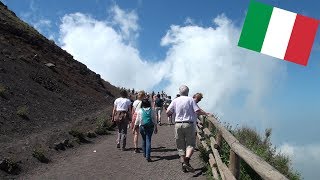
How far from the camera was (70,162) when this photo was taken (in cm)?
1605

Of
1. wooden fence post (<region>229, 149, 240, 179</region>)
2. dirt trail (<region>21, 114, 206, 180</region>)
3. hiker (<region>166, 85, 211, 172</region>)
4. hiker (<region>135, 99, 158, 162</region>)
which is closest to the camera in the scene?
wooden fence post (<region>229, 149, 240, 179</region>)

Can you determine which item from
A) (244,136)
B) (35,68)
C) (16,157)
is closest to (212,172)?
(16,157)

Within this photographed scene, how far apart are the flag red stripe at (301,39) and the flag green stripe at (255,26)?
15.1 inches

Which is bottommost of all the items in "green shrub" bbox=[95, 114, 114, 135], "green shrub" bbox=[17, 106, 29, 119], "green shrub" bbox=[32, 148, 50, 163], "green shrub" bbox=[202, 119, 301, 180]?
"green shrub" bbox=[95, 114, 114, 135]

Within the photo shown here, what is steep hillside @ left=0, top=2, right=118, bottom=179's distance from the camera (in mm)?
19922

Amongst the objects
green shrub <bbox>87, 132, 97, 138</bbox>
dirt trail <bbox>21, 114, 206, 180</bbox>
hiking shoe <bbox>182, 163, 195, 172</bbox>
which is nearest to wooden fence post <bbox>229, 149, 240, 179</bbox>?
dirt trail <bbox>21, 114, 206, 180</bbox>

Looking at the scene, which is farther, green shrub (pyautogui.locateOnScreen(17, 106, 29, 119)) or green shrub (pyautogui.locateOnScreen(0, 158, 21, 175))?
green shrub (pyautogui.locateOnScreen(17, 106, 29, 119))

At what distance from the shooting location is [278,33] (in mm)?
6699

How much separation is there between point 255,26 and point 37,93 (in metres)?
24.8

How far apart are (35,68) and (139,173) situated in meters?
24.6

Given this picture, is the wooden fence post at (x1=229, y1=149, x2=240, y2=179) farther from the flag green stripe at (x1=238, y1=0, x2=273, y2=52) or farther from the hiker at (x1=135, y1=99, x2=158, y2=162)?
the hiker at (x1=135, y1=99, x2=158, y2=162)

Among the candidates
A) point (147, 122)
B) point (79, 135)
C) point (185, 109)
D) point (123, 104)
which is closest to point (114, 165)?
point (147, 122)

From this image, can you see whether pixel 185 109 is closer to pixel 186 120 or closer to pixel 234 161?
pixel 186 120

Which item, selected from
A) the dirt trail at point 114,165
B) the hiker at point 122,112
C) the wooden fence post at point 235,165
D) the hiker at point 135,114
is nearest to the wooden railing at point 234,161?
the wooden fence post at point 235,165
